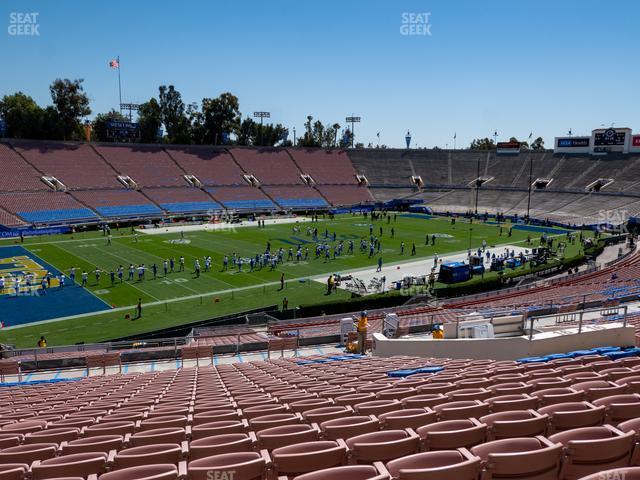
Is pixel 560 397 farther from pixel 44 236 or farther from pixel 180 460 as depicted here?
pixel 44 236

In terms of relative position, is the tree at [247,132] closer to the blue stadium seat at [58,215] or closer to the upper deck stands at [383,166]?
the upper deck stands at [383,166]

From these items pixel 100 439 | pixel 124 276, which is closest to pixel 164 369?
pixel 100 439

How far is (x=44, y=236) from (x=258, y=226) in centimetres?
2050

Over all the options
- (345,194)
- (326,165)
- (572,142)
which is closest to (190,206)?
(345,194)

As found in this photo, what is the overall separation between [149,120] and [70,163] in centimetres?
2524

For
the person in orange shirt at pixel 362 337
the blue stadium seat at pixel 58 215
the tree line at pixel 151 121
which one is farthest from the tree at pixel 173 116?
the person in orange shirt at pixel 362 337

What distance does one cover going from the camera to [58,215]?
5338cm

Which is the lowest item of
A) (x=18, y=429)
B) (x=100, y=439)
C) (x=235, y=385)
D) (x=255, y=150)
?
(x=235, y=385)

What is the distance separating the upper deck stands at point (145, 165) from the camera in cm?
6688

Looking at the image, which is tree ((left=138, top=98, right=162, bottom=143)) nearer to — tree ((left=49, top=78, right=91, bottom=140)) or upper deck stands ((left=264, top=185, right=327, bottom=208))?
tree ((left=49, top=78, right=91, bottom=140))

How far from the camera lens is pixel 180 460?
4051mm

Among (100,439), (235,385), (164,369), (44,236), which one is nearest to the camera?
(100,439)

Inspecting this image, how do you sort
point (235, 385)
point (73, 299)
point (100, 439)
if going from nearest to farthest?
1. point (100, 439)
2. point (235, 385)
3. point (73, 299)

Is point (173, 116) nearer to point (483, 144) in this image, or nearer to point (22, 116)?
point (22, 116)
